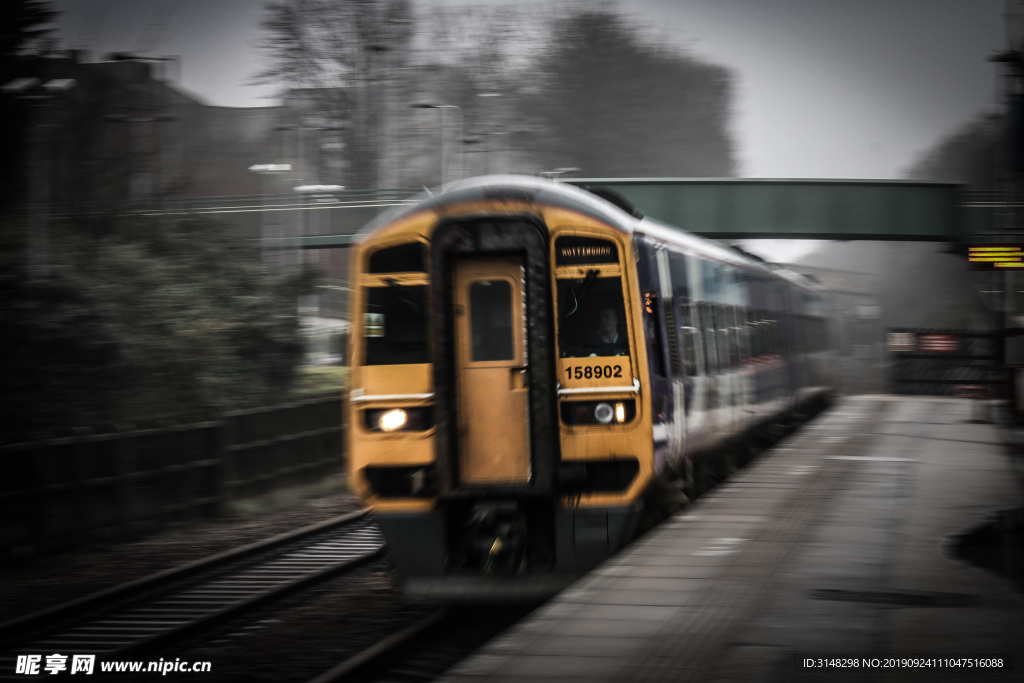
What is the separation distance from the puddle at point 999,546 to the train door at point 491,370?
3004 mm

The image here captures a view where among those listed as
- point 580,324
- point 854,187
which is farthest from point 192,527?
point 854,187

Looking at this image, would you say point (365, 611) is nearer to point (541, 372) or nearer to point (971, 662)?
point (541, 372)

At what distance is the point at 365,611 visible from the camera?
903 cm

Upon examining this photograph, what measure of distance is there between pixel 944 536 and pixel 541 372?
9.66 ft

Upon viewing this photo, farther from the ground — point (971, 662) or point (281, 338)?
point (281, 338)

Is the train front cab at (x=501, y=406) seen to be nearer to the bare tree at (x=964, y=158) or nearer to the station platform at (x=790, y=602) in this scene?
the station platform at (x=790, y=602)

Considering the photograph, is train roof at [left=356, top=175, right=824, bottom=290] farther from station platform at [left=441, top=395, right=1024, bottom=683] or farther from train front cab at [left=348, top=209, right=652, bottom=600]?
station platform at [left=441, top=395, right=1024, bottom=683]

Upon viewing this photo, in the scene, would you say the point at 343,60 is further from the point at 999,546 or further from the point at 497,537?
the point at 999,546

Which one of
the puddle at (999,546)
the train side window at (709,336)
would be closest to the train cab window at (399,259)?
the train side window at (709,336)

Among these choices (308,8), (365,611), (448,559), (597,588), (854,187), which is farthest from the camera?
(308,8)

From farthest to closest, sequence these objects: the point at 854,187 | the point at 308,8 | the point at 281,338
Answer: the point at 308,8 < the point at 854,187 < the point at 281,338

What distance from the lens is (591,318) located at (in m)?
8.41

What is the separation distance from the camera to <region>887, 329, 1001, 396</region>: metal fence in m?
32.0

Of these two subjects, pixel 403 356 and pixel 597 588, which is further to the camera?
pixel 403 356
